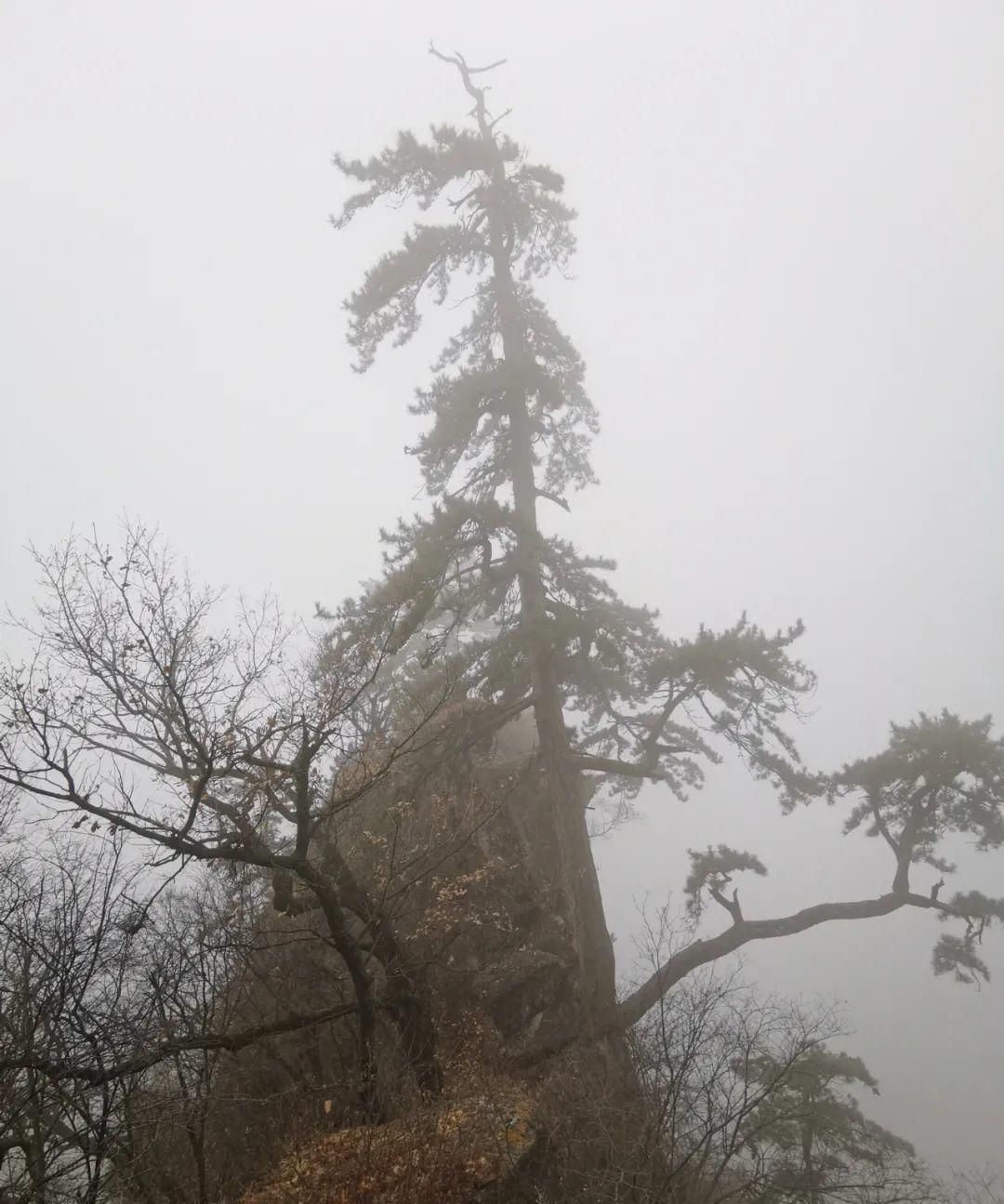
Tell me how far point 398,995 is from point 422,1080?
3.96 ft

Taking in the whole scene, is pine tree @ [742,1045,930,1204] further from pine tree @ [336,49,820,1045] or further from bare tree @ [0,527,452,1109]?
bare tree @ [0,527,452,1109]

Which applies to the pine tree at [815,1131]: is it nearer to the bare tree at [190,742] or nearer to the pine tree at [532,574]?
the pine tree at [532,574]

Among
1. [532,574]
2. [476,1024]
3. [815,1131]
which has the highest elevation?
[532,574]

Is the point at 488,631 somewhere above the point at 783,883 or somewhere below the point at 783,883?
above

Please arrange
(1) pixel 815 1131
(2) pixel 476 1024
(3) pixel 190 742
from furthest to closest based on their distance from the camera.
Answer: (1) pixel 815 1131 → (2) pixel 476 1024 → (3) pixel 190 742

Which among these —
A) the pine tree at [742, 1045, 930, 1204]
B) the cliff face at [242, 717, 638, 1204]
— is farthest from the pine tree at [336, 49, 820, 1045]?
the pine tree at [742, 1045, 930, 1204]

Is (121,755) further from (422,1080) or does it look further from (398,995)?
(422,1080)

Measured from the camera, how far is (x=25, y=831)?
9.69 metres

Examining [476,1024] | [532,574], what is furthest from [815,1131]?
[532,574]

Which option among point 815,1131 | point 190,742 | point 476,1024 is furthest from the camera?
point 815,1131

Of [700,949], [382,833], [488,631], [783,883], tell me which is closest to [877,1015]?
[783,883]

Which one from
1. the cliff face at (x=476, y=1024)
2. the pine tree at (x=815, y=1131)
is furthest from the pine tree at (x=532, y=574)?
the pine tree at (x=815, y=1131)

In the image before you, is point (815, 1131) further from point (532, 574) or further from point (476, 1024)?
point (532, 574)

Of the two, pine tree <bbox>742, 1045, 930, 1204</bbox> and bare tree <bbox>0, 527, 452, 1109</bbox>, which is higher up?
bare tree <bbox>0, 527, 452, 1109</bbox>
